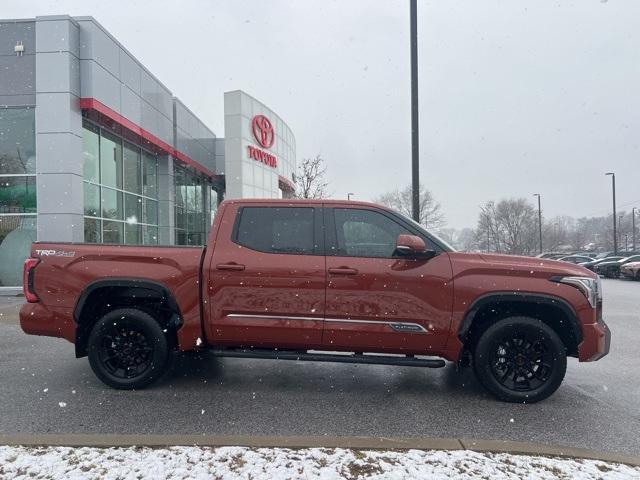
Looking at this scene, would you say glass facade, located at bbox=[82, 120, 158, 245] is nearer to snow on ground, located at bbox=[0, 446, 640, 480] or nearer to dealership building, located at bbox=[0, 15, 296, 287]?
dealership building, located at bbox=[0, 15, 296, 287]

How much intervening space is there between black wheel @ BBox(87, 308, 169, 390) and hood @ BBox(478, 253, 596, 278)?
3.21 metres

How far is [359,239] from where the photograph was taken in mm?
4480

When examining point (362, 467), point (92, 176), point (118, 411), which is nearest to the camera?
point (362, 467)

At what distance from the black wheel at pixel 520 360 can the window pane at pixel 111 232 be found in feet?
45.1

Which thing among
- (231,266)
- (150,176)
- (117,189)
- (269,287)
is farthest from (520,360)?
(150,176)

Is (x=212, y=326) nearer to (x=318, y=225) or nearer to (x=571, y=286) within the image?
(x=318, y=225)

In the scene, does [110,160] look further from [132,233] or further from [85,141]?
[132,233]

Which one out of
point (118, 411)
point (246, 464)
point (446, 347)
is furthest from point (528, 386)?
point (118, 411)

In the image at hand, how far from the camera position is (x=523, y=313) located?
4.41 metres

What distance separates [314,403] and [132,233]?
1512 cm

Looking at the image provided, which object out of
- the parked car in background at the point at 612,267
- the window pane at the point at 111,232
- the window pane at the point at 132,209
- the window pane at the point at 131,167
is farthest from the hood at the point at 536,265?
the parked car in background at the point at 612,267

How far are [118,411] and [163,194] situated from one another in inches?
672

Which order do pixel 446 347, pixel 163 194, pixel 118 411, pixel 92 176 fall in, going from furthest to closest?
pixel 163 194
pixel 92 176
pixel 446 347
pixel 118 411

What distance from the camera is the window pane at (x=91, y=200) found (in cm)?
1412
